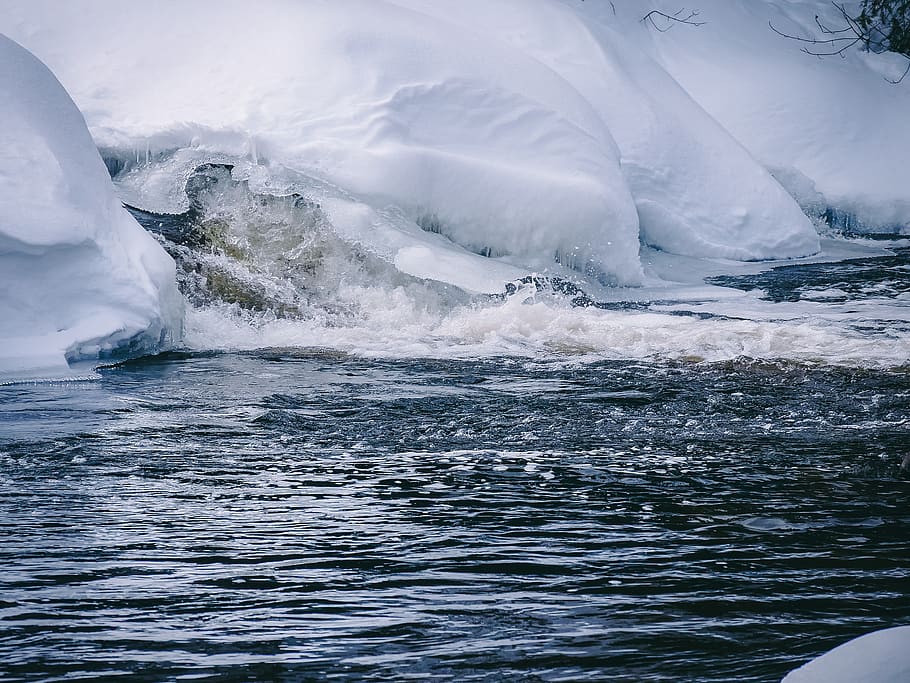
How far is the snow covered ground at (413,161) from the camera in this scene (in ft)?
24.1

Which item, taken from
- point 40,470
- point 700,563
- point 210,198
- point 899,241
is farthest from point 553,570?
point 899,241

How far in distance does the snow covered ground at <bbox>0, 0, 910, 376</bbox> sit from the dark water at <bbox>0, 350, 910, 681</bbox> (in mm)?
1684

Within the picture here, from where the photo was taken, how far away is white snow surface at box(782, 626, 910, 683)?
1.93 m

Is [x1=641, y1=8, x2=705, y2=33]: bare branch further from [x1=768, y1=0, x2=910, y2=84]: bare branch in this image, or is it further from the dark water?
the dark water

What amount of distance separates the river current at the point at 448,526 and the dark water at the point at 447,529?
0.4 inches

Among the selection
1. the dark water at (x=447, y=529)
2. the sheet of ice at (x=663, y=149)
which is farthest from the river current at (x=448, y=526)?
the sheet of ice at (x=663, y=149)

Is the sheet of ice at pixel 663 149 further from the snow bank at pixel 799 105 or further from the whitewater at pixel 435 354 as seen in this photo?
the snow bank at pixel 799 105

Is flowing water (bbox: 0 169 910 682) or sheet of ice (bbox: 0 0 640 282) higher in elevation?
sheet of ice (bbox: 0 0 640 282)

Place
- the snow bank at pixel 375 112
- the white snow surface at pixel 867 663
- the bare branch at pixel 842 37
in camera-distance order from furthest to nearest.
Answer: the bare branch at pixel 842 37
the snow bank at pixel 375 112
the white snow surface at pixel 867 663

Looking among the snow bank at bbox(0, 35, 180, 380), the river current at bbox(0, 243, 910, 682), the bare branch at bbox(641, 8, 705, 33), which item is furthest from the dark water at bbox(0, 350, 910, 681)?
the bare branch at bbox(641, 8, 705, 33)

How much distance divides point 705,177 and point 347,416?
23.7 feet

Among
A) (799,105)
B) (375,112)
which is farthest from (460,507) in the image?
(799,105)

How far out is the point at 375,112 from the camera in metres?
9.07

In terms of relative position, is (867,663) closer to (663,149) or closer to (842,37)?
(663,149)
